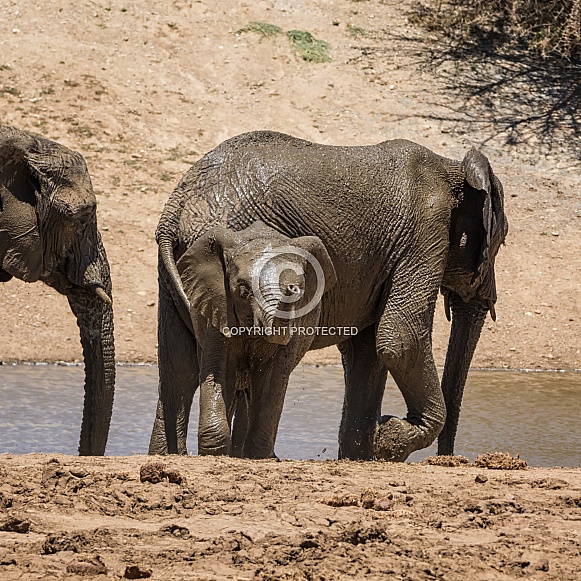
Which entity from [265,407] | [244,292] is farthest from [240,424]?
[244,292]

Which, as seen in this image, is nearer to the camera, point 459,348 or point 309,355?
point 459,348

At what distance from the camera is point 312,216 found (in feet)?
21.3

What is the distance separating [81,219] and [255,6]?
579 inches

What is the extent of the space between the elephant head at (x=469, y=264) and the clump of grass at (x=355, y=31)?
44.7 ft

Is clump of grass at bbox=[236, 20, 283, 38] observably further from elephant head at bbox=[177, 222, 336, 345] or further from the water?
elephant head at bbox=[177, 222, 336, 345]

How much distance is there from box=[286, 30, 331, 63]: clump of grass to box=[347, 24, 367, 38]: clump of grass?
0.60m

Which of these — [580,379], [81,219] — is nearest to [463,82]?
[580,379]

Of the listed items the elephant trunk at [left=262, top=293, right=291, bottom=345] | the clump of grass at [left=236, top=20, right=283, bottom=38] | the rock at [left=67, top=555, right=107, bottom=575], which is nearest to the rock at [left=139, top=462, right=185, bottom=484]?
the elephant trunk at [left=262, top=293, right=291, bottom=345]

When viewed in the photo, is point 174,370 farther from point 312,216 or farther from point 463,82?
point 463,82

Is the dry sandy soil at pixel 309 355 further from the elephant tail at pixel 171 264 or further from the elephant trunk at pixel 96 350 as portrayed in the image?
the elephant trunk at pixel 96 350

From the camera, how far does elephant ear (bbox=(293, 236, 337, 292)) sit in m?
5.99

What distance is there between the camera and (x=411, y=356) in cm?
696

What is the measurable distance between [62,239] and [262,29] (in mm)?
14004

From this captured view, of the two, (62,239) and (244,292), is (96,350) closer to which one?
(62,239)
